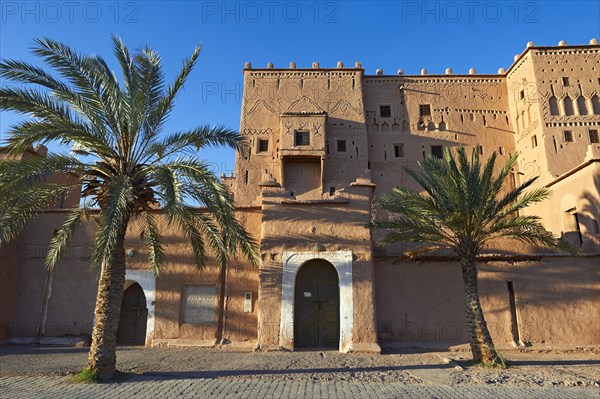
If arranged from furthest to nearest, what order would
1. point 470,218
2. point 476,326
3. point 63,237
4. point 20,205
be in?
point 470,218, point 476,326, point 63,237, point 20,205

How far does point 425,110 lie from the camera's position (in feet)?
88.3

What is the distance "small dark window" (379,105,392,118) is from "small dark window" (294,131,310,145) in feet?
17.1

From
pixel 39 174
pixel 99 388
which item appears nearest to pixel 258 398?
pixel 99 388

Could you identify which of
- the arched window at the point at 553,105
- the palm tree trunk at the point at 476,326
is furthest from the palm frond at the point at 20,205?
the arched window at the point at 553,105

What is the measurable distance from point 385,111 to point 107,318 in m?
21.8

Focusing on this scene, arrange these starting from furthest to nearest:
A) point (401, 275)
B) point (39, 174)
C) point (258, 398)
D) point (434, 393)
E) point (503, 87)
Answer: point (503, 87) → point (401, 275) → point (39, 174) → point (434, 393) → point (258, 398)

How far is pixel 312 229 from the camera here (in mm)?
13422

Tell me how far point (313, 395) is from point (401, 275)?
24.7 feet

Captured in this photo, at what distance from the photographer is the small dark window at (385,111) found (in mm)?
26953

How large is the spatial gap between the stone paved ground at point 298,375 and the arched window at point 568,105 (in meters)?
15.3

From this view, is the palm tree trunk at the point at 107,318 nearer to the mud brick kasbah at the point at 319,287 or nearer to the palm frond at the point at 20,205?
the palm frond at the point at 20,205

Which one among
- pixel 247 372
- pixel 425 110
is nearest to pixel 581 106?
pixel 425 110

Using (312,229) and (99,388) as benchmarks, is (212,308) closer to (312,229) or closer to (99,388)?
(312,229)

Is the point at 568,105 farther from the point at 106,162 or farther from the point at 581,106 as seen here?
the point at 106,162
